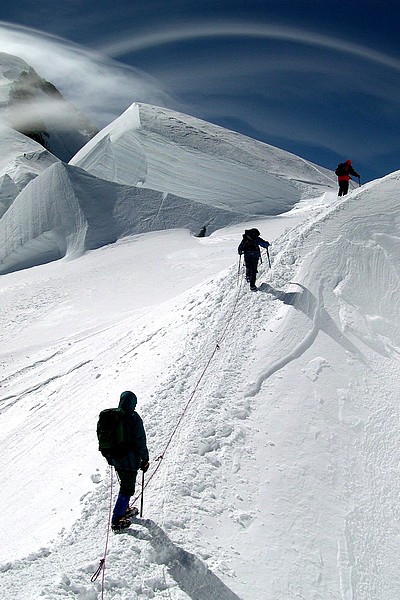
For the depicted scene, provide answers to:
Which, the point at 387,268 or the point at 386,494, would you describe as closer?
the point at 386,494

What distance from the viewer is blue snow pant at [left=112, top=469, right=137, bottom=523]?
14.9ft

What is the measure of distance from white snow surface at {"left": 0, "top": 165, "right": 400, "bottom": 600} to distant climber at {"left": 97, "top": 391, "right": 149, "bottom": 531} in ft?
0.86

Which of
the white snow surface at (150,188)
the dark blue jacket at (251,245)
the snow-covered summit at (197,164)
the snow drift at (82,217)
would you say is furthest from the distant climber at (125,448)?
the snow-covered summit at (197,164)

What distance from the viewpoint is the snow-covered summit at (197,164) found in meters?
30.5

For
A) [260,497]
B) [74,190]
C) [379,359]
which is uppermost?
[74,190]

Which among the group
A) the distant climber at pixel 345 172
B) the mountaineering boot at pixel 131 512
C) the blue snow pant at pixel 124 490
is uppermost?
the distant climber at pixel 345 172

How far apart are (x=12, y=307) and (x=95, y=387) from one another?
10.1m

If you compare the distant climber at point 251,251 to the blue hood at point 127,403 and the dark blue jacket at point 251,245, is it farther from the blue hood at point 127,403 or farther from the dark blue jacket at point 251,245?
the blue hood at point 127,403

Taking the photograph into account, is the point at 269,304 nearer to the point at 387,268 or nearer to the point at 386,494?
the point at 387,268

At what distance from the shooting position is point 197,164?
1280 inches

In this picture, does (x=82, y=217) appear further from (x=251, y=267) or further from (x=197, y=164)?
(x=251, y=267)

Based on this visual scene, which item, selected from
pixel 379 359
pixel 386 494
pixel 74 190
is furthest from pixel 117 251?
pixel 386 494

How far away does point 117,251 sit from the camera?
23688mm

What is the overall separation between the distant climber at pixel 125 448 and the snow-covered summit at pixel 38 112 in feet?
253
